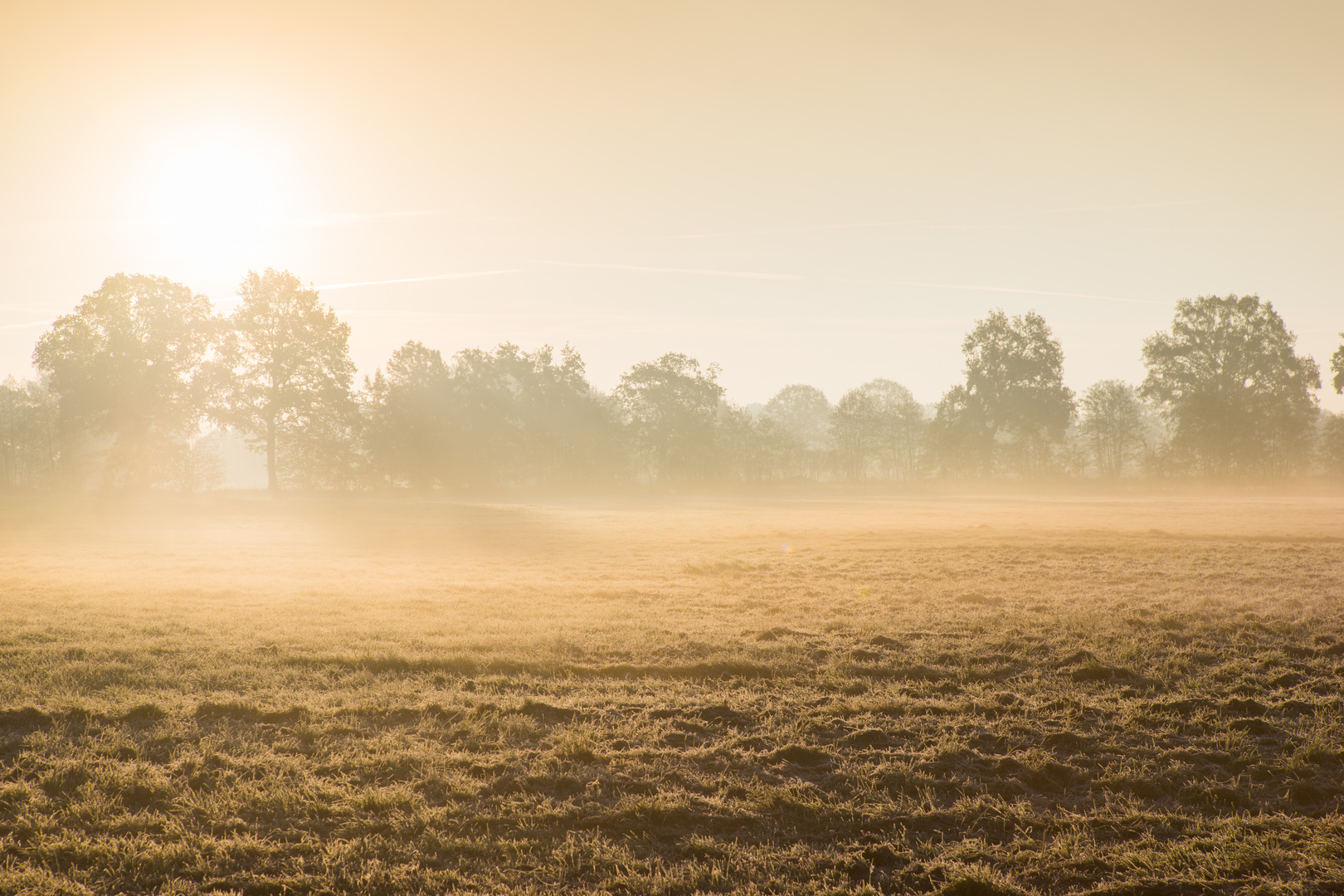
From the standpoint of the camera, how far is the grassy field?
486cm

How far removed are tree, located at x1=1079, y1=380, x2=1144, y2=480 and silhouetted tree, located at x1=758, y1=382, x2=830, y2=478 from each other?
87.7ft

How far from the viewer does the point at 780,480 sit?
76.8m

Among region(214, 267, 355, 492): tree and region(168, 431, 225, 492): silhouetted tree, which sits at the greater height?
region(214, 267, 355, 492): tree

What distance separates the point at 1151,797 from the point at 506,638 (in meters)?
7.59

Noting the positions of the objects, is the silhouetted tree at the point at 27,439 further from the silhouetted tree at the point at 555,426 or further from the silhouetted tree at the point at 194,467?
the silhouetted tree at the point at 555,426

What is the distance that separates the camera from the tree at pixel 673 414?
75.2 m

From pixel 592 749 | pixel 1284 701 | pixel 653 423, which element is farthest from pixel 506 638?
pixel 653 423

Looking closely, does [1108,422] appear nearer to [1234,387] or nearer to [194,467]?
[1234,387]

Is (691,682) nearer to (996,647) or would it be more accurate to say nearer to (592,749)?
(592,749)

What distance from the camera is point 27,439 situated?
64.6 m

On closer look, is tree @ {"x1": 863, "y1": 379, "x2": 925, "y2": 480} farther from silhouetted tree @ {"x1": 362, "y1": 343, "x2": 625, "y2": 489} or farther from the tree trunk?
the tree trunk

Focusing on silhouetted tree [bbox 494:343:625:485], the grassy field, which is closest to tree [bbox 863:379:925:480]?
silhouetted tree [bbox 494:343:625:485]

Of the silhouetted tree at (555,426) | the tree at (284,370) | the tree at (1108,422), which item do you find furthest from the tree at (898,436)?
the tree at (284,370)

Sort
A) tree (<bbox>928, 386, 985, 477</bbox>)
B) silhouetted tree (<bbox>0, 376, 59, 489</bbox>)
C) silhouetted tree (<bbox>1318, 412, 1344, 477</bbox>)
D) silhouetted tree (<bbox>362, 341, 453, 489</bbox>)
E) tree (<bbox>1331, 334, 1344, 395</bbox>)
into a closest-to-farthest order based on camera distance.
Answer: tree (<bbox>1331, 334, 1344, 395</bbox>) → silhouetted tree (<bbox>362, 341, 453, 489</bbox>) → silhouetted tree (<bbox>0, 376, 59, 489</bbox>) → silhouetted tree (<bbox>1318, 412, 1344, 477</bbox>) → tree (<bbox>928, 386, 985, 477</bbox>)
